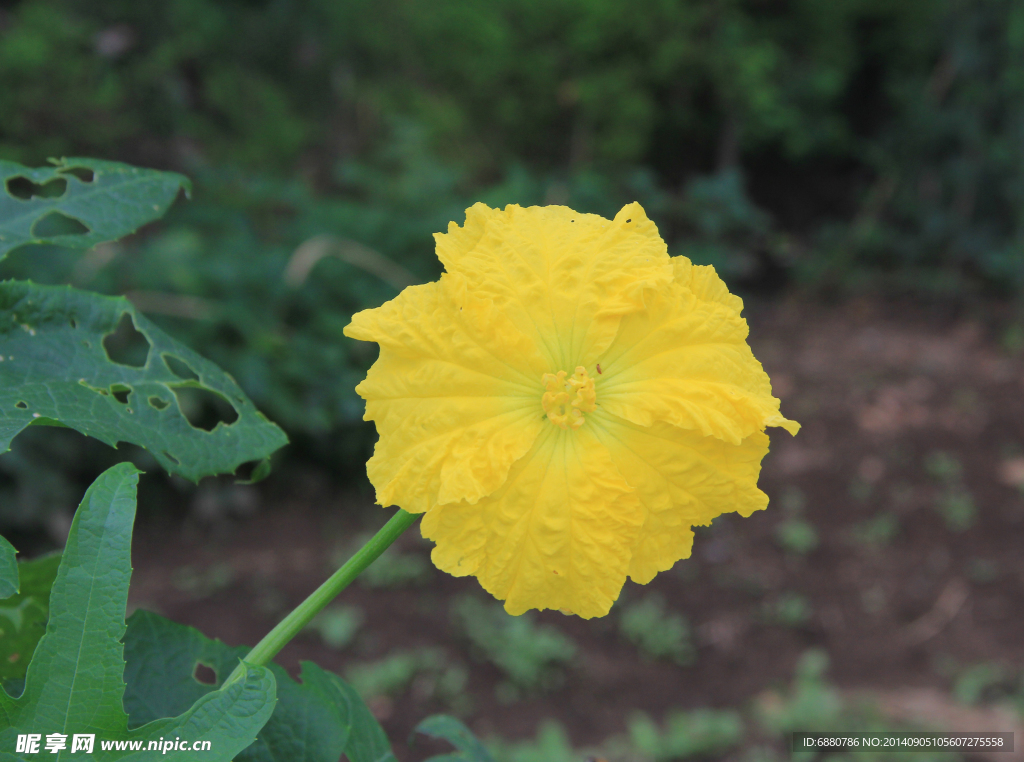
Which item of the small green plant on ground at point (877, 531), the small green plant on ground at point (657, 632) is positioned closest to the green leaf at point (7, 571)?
the small green plant on ground at point (657, 632)

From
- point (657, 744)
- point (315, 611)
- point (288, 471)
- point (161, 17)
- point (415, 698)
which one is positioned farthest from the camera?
point (161, 17)

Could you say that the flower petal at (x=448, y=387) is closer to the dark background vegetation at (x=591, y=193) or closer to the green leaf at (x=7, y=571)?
the green leaf at (x=7, y=571)

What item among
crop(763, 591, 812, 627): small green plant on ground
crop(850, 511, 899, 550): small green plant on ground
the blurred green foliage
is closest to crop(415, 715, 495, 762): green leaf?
crop(763, 591, 812, 627): small green plant on ground

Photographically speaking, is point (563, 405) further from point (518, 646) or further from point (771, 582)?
point (771, 582)

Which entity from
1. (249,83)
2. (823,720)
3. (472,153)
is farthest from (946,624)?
(249,83)

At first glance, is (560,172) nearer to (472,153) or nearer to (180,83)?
(472,153)

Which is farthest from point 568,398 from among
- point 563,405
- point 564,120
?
point 564,120

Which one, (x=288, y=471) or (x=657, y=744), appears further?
(x=288, y=471)
